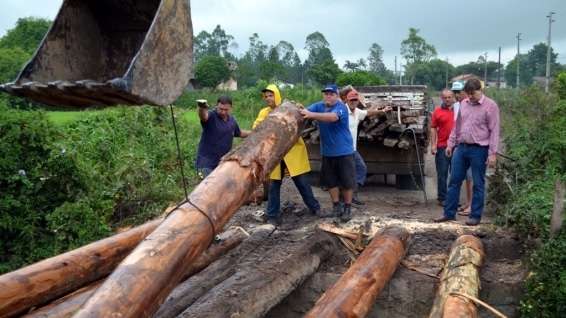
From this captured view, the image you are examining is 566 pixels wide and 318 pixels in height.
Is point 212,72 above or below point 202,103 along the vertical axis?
above

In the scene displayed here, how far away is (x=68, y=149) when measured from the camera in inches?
321

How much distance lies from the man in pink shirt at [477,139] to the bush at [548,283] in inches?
66.5

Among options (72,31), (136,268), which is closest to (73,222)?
(72,31)

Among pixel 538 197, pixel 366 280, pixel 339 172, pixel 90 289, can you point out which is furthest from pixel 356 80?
pixel 90 289

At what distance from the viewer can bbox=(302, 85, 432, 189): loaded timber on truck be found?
866 cm

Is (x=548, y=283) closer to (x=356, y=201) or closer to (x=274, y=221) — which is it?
(x=274, y=221)

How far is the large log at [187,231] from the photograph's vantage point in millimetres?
3139

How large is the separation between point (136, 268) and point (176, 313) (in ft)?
4.58

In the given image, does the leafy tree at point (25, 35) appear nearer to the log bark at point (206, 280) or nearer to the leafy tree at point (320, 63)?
the leafy tree at point (320, 63)

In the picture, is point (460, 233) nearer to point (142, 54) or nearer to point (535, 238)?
point (535, 238)

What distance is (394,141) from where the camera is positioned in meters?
8.64

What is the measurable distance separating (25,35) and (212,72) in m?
12.4

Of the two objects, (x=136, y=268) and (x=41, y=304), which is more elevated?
(x=136, y=268)

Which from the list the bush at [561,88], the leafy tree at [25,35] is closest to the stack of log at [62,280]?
the bush at [561,88]
